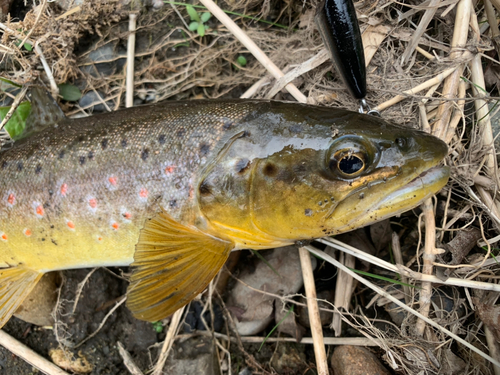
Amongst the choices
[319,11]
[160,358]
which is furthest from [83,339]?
[319,11]

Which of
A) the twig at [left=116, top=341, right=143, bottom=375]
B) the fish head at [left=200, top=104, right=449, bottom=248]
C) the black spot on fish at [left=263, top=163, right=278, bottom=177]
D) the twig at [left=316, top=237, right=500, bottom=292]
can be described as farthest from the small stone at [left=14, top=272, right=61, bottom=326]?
the twig at [left=316, top=237, right=500, bottom=292]

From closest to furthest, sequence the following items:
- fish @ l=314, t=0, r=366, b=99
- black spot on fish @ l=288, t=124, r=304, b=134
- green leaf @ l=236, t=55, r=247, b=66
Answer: black spot on fish @ l=288, t=124, r=304, b=134, fish @ l=314, t=0, r=366, b=99, green leaf @ l=236, t=55, r=247, b=66

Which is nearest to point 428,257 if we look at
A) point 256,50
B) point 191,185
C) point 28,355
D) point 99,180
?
point 191,185

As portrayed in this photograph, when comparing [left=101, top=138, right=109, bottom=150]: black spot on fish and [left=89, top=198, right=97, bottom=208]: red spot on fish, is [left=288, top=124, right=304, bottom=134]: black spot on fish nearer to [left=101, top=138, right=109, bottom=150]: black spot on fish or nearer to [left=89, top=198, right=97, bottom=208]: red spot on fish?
[left=101, top=138, right=109, bottom=150]: black spot on fish

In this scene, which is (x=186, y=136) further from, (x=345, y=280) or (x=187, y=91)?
(x=345, y=280)

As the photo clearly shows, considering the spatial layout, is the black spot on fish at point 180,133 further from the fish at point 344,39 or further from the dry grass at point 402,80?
the fish at point 344,39

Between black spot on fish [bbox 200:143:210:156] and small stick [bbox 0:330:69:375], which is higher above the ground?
black spot on fish [bbox 200:143:210:156]
